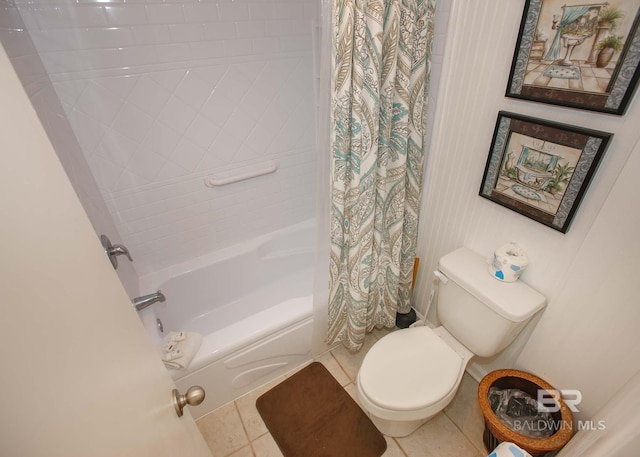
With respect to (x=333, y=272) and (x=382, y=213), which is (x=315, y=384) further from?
(x=382, y=213)

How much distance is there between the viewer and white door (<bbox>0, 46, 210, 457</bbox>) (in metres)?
0.33

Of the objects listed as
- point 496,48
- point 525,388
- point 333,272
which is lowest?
point 525,388

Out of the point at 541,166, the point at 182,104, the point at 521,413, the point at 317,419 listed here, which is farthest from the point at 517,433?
the point at 182,104

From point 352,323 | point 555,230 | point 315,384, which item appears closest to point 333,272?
point 352,323

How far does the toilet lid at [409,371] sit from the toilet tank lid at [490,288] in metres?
0.32

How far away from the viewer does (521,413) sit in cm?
130

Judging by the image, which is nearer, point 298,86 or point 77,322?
point 77,322

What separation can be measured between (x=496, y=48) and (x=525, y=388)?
1.33 m

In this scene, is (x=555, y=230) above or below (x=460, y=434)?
above

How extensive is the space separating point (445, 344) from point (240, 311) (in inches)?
51.5

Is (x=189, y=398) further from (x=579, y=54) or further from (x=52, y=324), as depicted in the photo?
(x=579, y=54)

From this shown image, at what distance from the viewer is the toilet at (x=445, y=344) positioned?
120 cm

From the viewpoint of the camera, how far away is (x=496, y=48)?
109 cm
